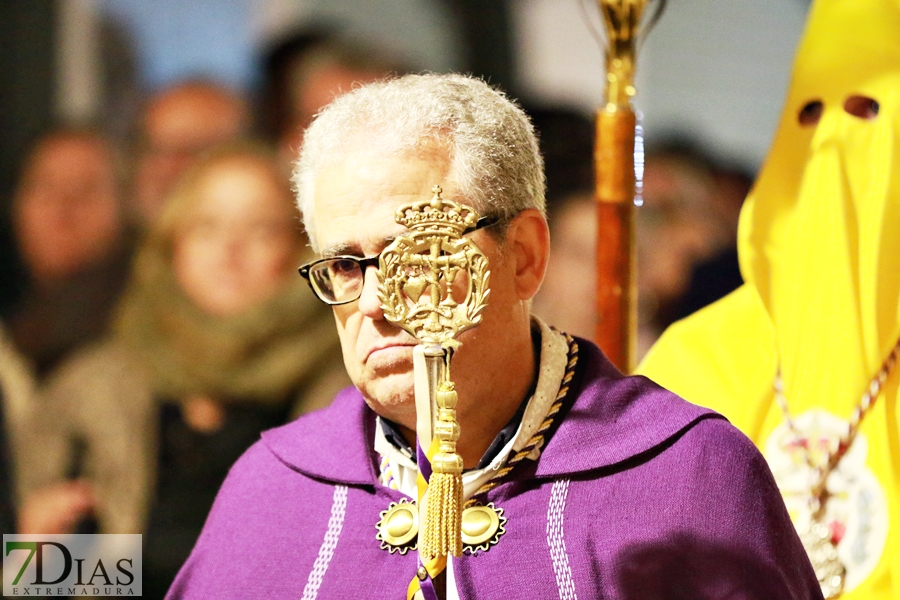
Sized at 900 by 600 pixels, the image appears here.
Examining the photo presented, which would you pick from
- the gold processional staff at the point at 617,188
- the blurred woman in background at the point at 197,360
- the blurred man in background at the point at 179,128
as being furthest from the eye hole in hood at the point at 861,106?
the blurred man in background at the point at 179,128

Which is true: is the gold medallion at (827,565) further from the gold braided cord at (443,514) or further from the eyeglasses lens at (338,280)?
the eyeglasses lens at (338,280)

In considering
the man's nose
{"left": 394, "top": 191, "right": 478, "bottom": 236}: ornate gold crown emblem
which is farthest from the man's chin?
{"left": 394, "top": 191, "right": 478, "bottom": 236}: ornate gold crown emblem

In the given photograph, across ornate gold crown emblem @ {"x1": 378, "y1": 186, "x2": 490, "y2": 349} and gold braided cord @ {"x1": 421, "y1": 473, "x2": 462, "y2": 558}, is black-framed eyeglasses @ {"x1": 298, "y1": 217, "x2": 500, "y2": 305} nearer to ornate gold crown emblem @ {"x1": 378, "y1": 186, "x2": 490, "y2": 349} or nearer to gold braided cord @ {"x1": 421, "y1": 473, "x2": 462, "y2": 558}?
ornate gold crown emblem @ {"x1": 378, "y1": 186, "x2": 490, "y2": 349}

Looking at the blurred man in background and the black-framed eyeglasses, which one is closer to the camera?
the black-framed eyeglasses

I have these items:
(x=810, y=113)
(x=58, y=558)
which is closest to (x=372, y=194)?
(x=810, y=113)

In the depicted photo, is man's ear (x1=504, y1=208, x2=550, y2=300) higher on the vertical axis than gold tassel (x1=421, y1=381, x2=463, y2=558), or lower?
higher

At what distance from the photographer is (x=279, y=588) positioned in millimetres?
2578

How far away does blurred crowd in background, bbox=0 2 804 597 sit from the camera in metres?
6.02

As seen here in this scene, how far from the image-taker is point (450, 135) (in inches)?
92.2

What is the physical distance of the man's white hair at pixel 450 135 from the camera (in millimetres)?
2316

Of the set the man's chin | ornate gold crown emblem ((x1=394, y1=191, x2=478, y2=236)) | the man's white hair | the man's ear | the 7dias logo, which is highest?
the man's white hair

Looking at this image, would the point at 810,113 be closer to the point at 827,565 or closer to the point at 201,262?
the point at 827,565

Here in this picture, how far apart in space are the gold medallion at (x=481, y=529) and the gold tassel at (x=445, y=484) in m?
0.33

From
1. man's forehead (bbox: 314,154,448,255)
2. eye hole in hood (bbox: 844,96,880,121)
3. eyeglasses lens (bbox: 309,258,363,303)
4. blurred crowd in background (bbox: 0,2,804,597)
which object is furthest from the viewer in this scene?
blurred crowd in background (bbox: 0,2,804,597)
